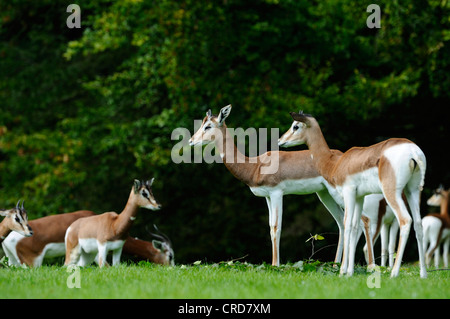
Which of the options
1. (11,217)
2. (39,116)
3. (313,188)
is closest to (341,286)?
(313,188)

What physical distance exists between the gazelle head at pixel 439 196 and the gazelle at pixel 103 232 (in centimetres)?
694

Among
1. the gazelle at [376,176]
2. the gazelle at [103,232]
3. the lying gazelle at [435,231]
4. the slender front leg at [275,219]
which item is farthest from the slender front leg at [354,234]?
the lying gazelle at [435,231]

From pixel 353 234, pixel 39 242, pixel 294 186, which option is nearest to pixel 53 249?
pixel 39 242

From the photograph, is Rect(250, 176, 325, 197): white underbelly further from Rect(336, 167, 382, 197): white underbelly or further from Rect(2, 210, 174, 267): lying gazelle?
Rect(2, 210, 174, 267): lying gazelle

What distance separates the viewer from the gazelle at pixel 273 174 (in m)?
9.69

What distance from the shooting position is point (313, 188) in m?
9.79

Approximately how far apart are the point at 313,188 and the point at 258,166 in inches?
32.9

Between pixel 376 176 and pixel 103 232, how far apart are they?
4939 millimetres

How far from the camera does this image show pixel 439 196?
1512cm

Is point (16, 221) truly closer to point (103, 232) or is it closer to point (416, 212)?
point (103, 232)

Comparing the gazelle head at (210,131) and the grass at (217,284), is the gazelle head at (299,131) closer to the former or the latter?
the gazelle head at (210,131)

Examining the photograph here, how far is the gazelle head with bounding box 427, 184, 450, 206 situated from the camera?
14970 millimetres

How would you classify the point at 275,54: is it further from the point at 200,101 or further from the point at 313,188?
the point at 313,188

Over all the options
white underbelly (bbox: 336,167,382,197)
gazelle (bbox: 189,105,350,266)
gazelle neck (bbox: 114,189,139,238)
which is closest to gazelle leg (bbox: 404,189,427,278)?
white underbelly (bbox: 336,167,382,197)
